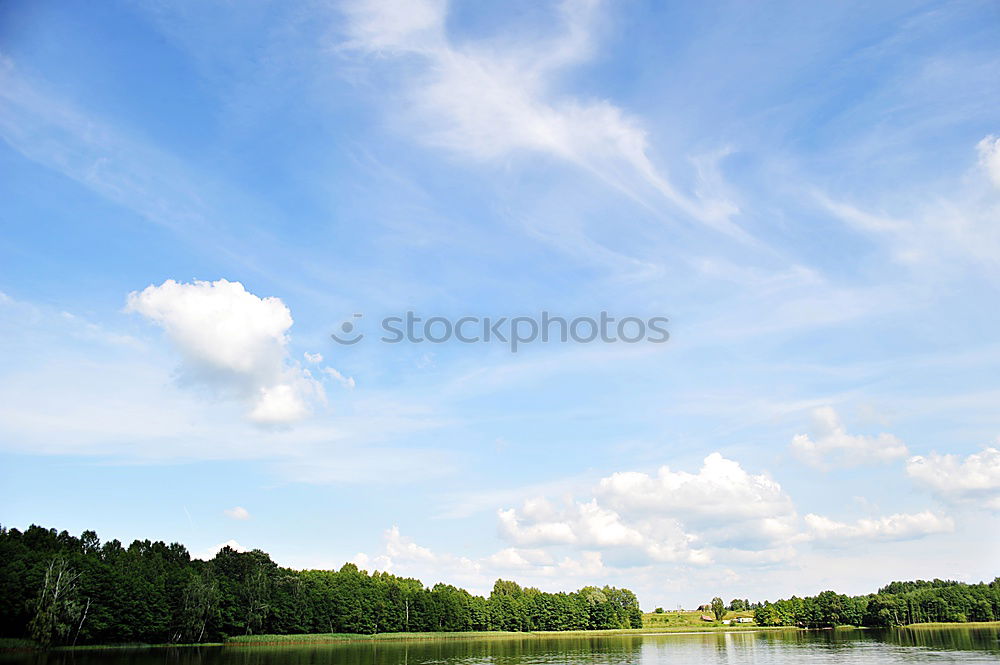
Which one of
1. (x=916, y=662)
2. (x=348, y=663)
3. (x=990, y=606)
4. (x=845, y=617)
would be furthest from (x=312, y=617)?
(x=990, y=606)

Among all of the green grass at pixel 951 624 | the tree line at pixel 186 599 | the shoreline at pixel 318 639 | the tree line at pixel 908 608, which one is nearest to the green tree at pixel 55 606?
the tree line at pixel 186 599

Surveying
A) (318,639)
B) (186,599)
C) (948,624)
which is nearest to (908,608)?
(948,624)

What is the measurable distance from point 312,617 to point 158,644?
35733 millimetres

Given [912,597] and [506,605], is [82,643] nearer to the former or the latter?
[506,605]

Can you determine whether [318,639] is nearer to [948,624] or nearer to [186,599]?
[186,599]

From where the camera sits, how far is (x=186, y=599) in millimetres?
97688

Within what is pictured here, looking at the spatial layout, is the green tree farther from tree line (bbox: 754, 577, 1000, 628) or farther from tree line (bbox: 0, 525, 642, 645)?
tree line (bbox: 754, 577, 1000, 628)

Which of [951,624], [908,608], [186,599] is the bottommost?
[951,624]

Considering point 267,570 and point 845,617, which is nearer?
point 267,570

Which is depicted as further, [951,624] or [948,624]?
[951,624]

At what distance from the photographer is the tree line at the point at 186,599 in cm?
7894

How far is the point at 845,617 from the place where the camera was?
Result: 623 feet

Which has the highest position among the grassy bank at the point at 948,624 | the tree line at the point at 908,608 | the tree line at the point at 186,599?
the tree line at the point at 186,599

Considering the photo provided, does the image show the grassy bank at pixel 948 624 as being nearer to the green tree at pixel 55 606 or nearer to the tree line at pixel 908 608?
the tree line at pixel 908 608
